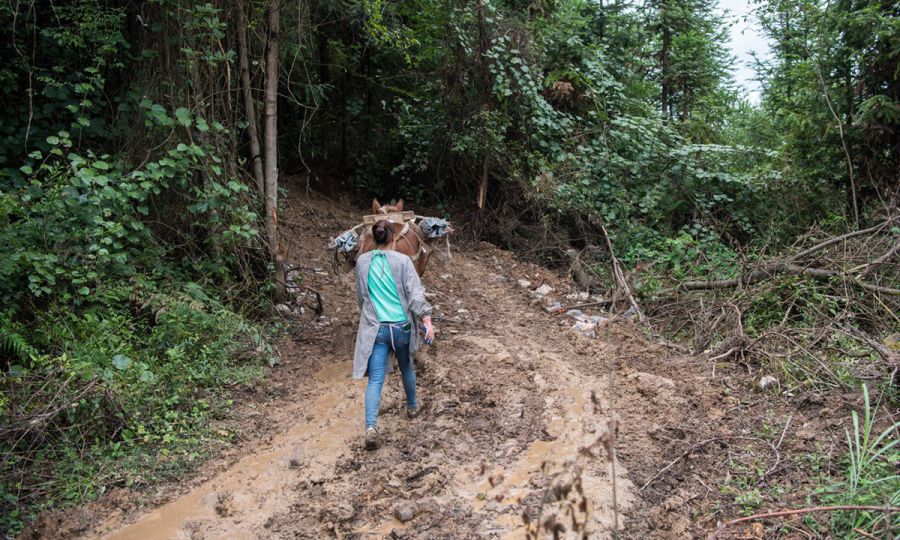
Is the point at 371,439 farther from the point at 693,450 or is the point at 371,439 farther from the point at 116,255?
the point at 116,255

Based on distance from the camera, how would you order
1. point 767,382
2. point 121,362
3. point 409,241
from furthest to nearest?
point 409,241
point 767,382
point 121,362

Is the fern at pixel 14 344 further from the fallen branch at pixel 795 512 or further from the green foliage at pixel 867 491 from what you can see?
the green foliage at pixel 867 491

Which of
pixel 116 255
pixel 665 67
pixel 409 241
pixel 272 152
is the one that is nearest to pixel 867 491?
pixel 409 241

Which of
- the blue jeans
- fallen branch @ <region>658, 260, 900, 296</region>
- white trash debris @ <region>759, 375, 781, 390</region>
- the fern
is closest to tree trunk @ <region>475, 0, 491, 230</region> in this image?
fallen branch @ <region>658, 260, 900, 296</region>

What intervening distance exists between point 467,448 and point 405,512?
38.6 inches

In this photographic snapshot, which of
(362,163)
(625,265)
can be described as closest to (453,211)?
(362,163)

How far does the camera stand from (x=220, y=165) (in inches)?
279

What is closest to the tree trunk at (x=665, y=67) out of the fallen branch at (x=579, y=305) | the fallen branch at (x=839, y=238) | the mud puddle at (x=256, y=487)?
the fallen branch at (x=579, y=305)

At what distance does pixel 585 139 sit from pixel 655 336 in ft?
16.4

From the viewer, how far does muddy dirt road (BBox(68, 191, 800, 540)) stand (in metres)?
3.70

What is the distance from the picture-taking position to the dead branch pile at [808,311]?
5.29 metres

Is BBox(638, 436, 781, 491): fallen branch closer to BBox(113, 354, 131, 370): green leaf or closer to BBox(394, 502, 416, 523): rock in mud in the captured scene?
BBox(394, 502, 416, 523): rock in mud

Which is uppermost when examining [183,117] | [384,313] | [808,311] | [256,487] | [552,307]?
[183,117]

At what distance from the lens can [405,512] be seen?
3.77 meters
